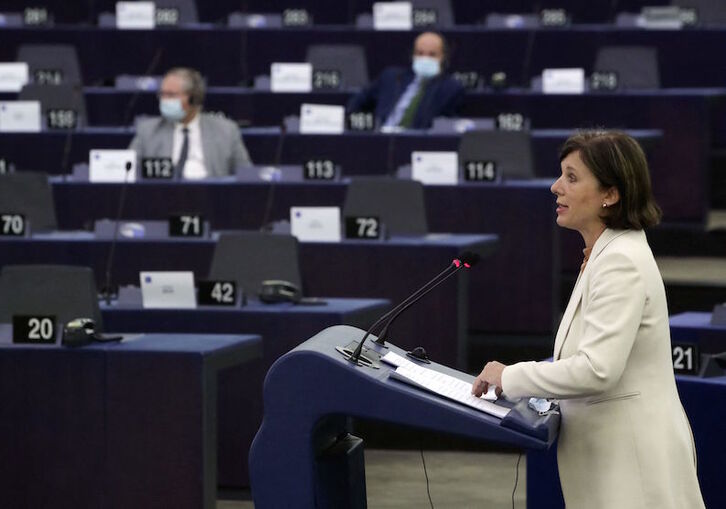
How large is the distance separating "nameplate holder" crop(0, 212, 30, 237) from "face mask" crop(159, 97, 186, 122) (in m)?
1.63

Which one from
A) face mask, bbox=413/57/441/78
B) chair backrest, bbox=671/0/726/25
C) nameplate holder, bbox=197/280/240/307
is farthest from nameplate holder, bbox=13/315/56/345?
chair backrest, bbox=671/0/726/25

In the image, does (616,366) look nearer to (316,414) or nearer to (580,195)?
(580,195)

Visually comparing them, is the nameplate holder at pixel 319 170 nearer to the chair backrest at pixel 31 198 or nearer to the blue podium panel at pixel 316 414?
the chair backrest at pixel 31 198

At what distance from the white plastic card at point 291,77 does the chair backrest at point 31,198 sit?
244 centimetres

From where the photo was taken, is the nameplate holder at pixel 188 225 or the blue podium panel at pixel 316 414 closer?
the blue podium panel at pixel 316 414

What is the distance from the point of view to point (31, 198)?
20.6 ft

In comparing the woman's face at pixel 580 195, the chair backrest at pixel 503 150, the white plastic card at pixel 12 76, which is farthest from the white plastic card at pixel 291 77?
the woman's face at pixel 580 195

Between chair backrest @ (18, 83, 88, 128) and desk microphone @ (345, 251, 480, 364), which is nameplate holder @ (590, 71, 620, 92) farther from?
desk microphone @ (345, 251, 480, 364)

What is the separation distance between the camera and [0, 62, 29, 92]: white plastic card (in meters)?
8.70

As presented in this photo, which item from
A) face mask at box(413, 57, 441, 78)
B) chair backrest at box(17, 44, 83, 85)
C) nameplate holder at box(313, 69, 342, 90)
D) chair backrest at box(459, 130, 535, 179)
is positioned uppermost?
chair backrest at box(17, 44, 83, 85)

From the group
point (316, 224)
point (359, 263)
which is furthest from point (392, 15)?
point (359, 263)

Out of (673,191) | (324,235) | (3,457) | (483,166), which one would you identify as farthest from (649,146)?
(3,457)

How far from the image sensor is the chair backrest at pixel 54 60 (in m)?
9.05

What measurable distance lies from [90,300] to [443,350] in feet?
4.99
